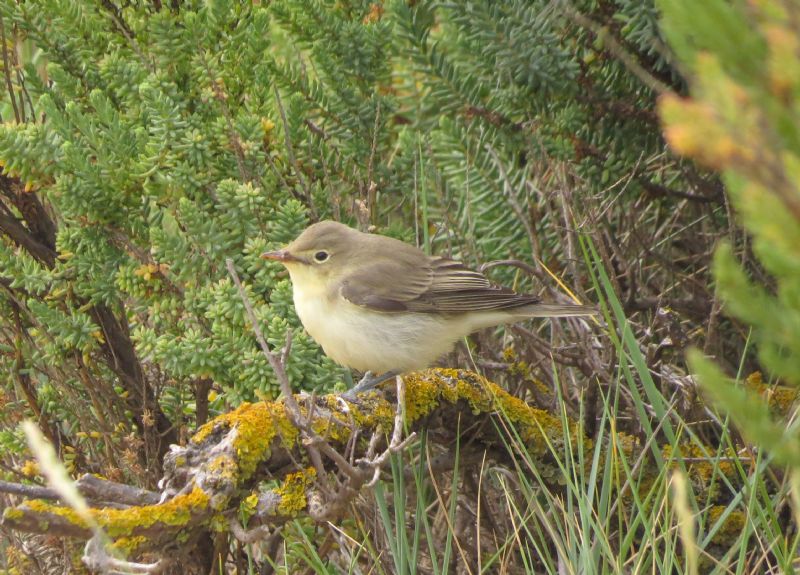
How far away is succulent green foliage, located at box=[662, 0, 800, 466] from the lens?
137 centimetres

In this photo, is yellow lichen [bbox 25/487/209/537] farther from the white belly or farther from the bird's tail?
the bird's tail

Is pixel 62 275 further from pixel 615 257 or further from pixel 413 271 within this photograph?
pixel 615 257

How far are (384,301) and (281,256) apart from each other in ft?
1.60

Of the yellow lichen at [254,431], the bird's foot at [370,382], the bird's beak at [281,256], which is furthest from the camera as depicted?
the bird's beak at [281,256]

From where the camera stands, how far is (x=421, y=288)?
165 inches

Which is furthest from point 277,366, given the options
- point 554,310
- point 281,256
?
point 554,310

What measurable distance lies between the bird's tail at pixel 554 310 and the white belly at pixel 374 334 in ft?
0.97

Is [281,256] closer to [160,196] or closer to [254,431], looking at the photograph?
[160,196]

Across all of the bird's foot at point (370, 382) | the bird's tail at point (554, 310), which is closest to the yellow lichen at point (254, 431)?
the bird's foot at point (370, 382)

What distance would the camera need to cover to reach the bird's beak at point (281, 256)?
3838mm

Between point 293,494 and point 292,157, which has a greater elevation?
point 292,157

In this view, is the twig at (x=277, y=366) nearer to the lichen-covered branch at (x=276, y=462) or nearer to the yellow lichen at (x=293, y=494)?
the lichen-covered branch at (x=276, y=462)

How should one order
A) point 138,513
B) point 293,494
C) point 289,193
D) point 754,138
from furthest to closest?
point 289,193
point 293,494
point 138,513
point 754,138

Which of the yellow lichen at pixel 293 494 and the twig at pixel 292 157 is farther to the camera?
the twig at pixel 292 157
